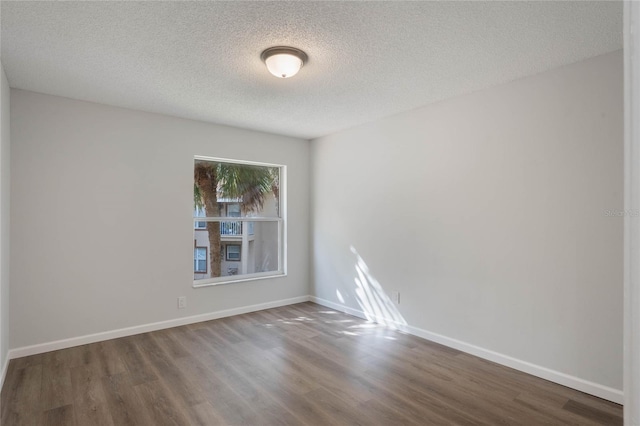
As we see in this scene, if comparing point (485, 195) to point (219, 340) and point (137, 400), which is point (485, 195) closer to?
point (219, 340)

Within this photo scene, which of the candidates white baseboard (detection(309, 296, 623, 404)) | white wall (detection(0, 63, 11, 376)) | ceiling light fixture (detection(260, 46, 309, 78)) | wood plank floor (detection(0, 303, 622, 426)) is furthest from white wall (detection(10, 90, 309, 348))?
white baseboard (detection(309, 296, 623, 404))

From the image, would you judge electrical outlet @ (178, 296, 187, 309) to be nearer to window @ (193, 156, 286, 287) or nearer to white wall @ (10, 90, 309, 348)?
white wall @ (10, 90, 309, 348)

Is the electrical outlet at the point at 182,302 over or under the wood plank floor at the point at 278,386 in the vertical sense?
over

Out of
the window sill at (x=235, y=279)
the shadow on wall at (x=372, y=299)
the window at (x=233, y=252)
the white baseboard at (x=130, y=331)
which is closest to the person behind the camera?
the white baseboard at (x=130, y=331)

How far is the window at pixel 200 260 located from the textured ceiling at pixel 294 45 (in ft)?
6.10

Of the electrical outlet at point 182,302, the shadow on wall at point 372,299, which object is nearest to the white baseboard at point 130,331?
the electrical outlet at point 182,302

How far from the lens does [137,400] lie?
244 centimetres

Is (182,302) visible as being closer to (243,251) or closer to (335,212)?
(243,251)

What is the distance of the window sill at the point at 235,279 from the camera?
4312 millimetres

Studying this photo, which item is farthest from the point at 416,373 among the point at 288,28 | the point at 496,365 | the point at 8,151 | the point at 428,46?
the point at 8,151

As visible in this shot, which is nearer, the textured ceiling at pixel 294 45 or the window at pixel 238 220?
the textured ceiling at pixel 294 45

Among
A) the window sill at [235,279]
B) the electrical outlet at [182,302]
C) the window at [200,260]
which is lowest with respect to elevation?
the electrical outlet at [182,302]

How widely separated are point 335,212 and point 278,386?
8.68 ft

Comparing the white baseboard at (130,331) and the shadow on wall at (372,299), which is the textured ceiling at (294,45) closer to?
the shadow on wall at (372,299)
